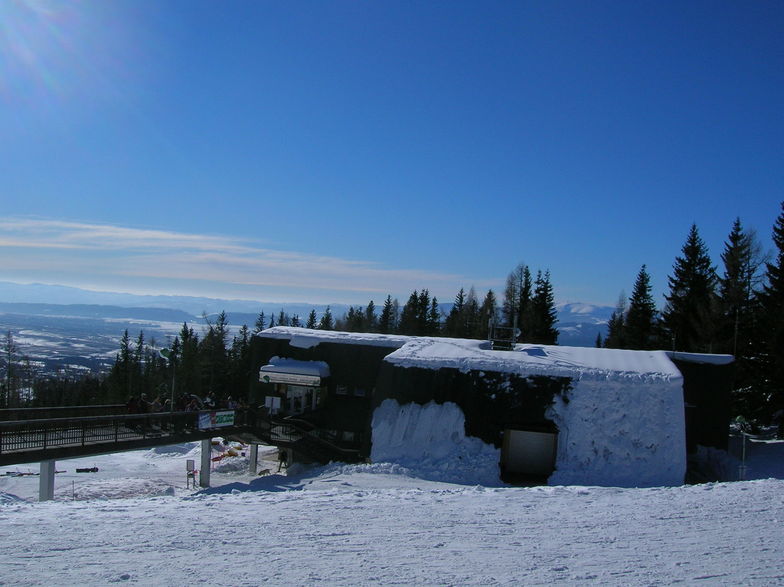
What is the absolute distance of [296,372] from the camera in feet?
80.8

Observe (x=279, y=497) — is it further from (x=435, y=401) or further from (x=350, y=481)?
(x=435, y=401)

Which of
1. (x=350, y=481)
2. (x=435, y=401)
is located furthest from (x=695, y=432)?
(x=350, y=481)

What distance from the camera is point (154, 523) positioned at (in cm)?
970

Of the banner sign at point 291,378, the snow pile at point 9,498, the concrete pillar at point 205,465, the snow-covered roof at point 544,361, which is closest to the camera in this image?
the snow pile at point 9,498

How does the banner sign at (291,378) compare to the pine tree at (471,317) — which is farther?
the pine tree at (471,317)

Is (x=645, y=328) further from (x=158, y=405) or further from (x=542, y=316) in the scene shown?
(x=158, y=405)

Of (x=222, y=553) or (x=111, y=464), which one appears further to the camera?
(x=111, y=464)

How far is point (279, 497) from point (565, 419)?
36.7ft

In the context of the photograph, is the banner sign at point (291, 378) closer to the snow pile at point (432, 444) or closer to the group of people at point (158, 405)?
the group of people at point (158, 405)

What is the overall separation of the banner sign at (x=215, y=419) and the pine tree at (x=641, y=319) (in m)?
28.3

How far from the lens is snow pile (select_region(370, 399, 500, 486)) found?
1903cm

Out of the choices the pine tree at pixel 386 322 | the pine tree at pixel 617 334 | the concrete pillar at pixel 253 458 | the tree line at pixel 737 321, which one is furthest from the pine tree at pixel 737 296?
the pine tree at pixel 386 322

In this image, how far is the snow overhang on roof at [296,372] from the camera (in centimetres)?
2441

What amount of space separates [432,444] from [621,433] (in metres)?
6.36
